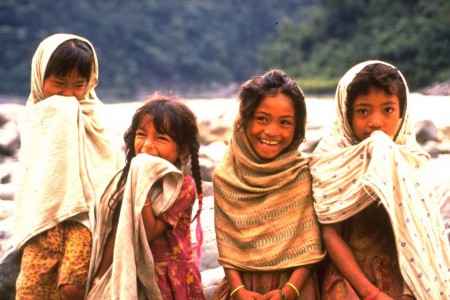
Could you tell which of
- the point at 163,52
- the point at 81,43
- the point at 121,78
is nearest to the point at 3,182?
the point at 81,43

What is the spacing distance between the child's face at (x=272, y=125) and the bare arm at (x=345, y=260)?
1.29ft

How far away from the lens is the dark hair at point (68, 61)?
3508 mm

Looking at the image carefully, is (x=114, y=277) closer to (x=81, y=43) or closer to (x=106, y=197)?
(x=106, y=197)

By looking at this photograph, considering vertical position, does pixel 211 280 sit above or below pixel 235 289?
below

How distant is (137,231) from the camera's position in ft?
9.99

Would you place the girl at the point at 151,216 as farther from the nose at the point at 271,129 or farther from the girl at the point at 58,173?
the nose at the point at 271,129

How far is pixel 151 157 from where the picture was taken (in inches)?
123

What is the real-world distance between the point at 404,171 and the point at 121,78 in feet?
59.9

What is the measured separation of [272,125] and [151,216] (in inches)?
24.7

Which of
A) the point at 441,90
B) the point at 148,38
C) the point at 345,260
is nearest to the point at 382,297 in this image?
the point at 345,260

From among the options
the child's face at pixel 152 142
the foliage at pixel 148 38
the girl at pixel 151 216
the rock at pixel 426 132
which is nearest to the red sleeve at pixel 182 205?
the girl at pixel 151 216

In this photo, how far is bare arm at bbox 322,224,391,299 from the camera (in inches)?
120

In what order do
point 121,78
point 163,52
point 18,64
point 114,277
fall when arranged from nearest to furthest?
point 114,277
point 18,64
point 121,78
point 163,52

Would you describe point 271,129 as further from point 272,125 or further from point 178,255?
point 178,255
